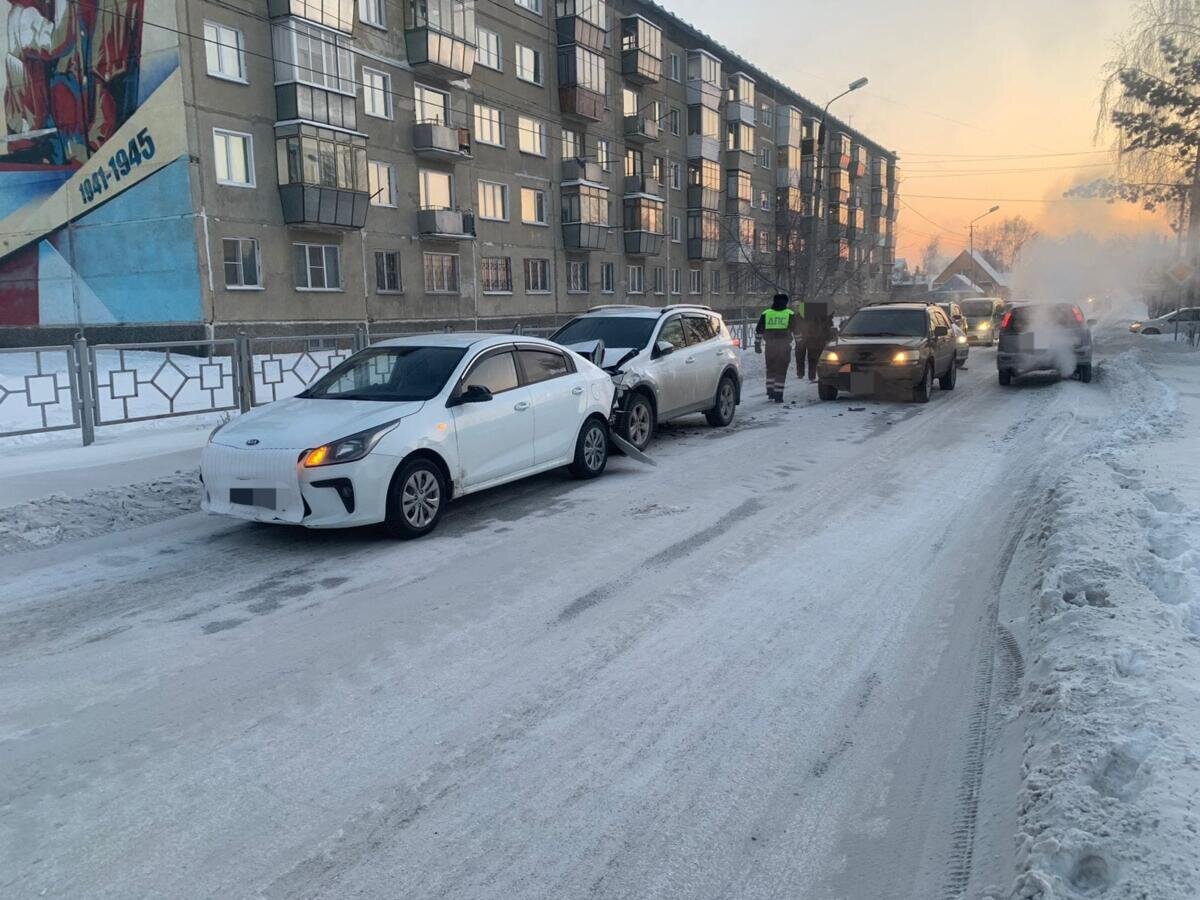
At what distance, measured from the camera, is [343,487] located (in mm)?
6418

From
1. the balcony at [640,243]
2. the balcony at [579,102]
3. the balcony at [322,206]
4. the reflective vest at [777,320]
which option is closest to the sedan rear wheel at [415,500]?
the reflective vest at [777,320]

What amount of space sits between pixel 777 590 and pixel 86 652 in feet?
13.0

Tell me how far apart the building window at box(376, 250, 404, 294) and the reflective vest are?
57.5 feet

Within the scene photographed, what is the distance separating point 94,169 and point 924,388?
2373cm

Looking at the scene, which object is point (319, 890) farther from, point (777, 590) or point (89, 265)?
point (89, 265)

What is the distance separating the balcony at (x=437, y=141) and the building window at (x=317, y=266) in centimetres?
523

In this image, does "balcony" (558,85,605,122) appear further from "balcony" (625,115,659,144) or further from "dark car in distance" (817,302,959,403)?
"dark car in distance" (817,302,959,403)

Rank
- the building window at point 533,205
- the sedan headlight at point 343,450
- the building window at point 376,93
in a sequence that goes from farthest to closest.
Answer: the building window at point 533,205, the building window at point 376,93, the sedan headlight at point 343,450

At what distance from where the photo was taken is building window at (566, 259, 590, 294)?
38.8 m

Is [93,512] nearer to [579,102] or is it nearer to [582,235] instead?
[582,235]

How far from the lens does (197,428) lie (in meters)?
12.0

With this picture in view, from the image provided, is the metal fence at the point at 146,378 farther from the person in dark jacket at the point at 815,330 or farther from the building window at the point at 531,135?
the building window at the point at 531,135

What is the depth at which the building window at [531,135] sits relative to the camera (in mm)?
35759

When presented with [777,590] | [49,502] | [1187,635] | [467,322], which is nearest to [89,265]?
[467,322]
